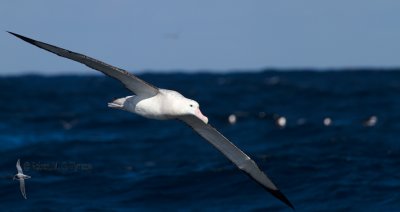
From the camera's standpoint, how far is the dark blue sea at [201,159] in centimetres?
1652

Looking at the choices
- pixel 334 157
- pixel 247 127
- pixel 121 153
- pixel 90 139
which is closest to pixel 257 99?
pixel 247 127

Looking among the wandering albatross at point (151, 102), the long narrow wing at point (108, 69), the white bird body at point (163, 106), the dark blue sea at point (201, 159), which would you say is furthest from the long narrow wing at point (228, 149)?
the dark blue sea at point (201, 159)

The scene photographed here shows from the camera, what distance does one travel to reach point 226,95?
150 ft

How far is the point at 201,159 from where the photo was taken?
864 inches

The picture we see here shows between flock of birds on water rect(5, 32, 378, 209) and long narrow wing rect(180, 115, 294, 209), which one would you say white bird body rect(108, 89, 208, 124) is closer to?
flock of birds on water rect(5, 32, 378, 209)

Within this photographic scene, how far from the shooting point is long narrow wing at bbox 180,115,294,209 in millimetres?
13344

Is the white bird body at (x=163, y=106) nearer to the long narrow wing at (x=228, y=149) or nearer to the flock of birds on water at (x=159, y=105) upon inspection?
the flock of birds on water at (x=159, y=105)

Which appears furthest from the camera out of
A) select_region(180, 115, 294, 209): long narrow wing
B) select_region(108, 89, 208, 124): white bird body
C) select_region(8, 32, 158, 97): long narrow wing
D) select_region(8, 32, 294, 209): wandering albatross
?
select_region(180, 115, 294, 209): long narrow wing

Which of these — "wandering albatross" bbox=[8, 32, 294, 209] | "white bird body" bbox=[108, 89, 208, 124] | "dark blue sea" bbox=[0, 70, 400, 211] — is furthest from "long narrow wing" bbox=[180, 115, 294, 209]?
"dark blue sea" bbox=[0, 70, 400, 211]

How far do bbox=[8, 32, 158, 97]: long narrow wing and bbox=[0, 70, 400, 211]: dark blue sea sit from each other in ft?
13.1

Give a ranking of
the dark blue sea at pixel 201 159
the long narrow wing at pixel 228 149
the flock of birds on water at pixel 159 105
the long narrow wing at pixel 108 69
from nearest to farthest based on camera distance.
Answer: the long narrow wing at pixel 108 69
the flock of birds on water at pixel 159 105
the long narrow wing at pixel 228 149
the dark blue sea at pixel 201 159

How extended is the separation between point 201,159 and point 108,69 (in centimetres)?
1019

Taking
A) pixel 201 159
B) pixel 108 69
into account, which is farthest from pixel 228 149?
pixel 201 159

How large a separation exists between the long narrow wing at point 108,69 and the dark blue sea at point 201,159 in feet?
13.1
